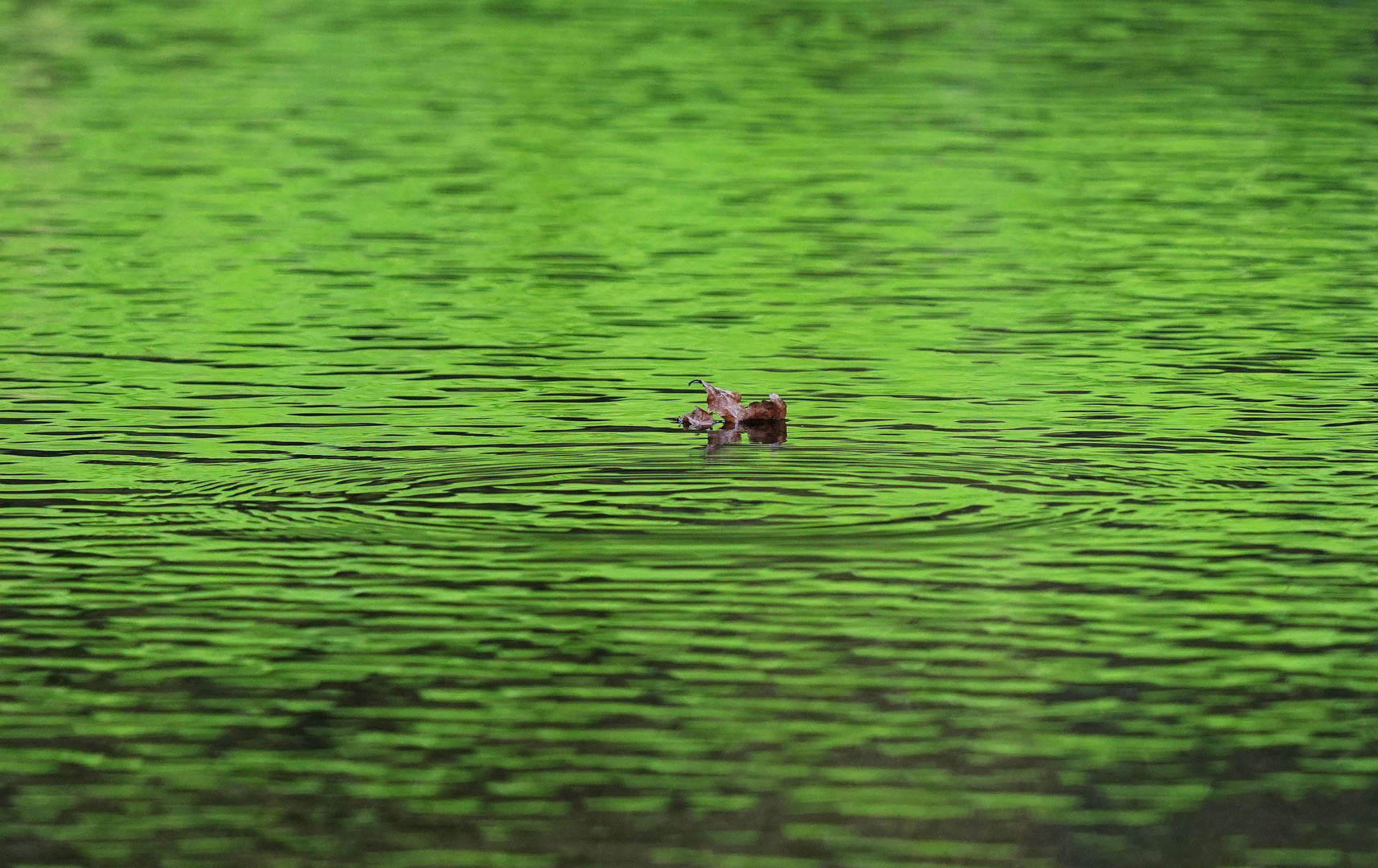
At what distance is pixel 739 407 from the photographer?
14930 mm

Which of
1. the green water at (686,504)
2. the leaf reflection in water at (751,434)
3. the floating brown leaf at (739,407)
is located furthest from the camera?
the floating brown leaf at (739,407)

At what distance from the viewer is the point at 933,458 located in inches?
535

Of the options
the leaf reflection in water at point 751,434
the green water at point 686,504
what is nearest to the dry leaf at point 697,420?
the leaf reflection in water at point 751,434

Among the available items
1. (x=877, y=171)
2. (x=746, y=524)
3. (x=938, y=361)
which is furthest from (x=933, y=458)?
(x=877, y=171)

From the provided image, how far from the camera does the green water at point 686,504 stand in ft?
27.5

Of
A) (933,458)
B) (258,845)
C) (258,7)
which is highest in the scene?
(258,845)

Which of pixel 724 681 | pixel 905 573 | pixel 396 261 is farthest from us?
pixel 396 261

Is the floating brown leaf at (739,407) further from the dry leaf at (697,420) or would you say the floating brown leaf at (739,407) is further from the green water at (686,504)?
the green water at (686,504)

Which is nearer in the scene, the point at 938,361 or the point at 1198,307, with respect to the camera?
the point at 938,361

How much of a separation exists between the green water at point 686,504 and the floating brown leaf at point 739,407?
9.3 inches

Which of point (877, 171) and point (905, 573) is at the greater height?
point (905, 573)

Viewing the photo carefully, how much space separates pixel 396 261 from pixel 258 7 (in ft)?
91.9

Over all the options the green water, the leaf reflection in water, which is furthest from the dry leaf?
the green water

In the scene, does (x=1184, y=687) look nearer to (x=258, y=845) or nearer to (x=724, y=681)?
(x=724, y=681)
